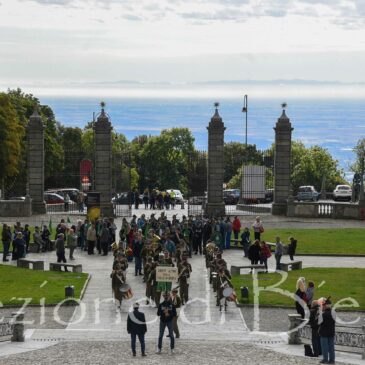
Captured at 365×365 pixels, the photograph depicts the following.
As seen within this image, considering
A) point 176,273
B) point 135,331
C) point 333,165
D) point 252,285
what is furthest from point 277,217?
point 333,165

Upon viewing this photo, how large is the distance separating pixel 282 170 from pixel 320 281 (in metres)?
22.9

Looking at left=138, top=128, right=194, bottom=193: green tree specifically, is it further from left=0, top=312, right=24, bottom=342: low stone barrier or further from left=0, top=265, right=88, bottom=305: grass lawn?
left=0, top=312, right=24, bottom=342: low stone barrier

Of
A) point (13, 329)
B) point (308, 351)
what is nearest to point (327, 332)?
point (308, 351)

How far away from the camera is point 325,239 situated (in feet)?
167

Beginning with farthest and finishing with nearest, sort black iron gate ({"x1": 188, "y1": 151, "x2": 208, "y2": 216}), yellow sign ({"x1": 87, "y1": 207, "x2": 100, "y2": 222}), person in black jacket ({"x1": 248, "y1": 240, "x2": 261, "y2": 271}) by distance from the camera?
black iron gate ({"x1": 188, "y1": 151, "x2": 208, "y2": 216}) → yellow sign ({"x1": 87, "y1": 207, "x2": 100, "y2": 222}) → person in black jacket ({"x1": 248, "y1": 240, "x2": 261, "y2": 271})

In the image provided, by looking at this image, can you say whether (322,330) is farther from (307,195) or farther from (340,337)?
(307,195)

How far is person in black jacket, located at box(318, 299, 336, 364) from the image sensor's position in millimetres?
26578

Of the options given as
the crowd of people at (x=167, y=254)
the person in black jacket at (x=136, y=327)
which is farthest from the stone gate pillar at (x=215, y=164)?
the person in black jacket at (x=136, y=327)

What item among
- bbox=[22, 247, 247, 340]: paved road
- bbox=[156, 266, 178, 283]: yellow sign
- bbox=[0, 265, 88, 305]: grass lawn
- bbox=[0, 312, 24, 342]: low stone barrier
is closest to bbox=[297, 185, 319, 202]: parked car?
bbox=[0, 265, 88, 305]: grass lawn

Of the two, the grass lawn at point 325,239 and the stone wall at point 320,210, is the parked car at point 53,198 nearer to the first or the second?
the stone wall at point 320,210

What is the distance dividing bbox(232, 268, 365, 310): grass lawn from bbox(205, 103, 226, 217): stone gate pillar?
61.2 ft

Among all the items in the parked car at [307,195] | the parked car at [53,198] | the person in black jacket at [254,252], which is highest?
the parked car at [307,195]

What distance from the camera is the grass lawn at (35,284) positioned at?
35.2 metres

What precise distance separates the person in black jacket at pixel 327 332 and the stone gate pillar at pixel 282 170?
34.1m
